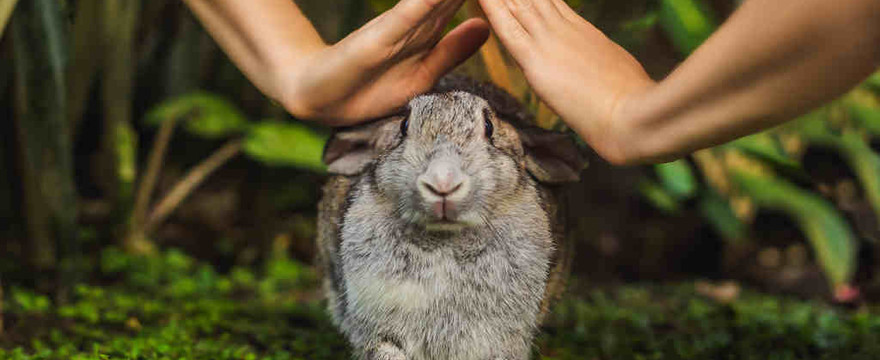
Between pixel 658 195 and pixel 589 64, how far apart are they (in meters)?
3.05

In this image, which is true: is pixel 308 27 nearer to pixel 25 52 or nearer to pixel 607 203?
pixel 25 52

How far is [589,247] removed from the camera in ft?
18.4

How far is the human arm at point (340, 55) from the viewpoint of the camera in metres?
2.35

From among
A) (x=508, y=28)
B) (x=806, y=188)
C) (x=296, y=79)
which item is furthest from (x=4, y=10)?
(x=806, y=188)

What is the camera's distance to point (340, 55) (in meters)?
2.36

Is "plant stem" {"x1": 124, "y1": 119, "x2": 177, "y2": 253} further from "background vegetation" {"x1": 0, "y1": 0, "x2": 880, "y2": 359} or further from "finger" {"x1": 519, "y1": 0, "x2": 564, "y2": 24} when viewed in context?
"finger" {"x1": 519, "y1": 0, "x2": 564, "y2": 24}

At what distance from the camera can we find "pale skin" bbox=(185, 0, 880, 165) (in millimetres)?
1745

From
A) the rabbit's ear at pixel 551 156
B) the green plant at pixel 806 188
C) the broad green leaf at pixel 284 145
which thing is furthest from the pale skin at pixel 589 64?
the green plant at pixel 806 188

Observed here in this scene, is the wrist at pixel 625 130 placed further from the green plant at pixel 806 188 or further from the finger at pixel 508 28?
the green plant at pixel 806 188

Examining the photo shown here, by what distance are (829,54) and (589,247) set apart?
3.96m

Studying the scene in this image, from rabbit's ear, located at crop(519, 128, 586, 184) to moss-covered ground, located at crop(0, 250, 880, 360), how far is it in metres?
0.53

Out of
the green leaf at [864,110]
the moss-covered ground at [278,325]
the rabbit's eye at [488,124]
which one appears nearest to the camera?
the rabbit's eye at [488,124]

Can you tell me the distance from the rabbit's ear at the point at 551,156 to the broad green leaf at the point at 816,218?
2795 millimetres

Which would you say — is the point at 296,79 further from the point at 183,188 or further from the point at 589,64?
the point at 183,188
